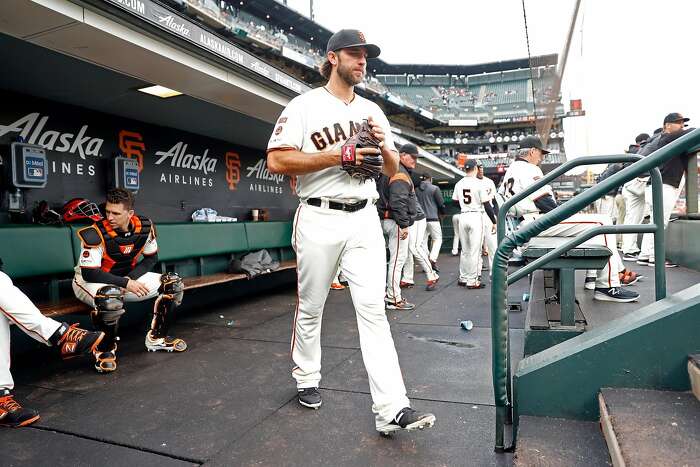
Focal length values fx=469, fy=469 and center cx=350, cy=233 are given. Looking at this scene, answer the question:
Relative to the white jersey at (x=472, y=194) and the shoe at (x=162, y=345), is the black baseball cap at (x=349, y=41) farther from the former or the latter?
the white jersey at (x=472, y=194)

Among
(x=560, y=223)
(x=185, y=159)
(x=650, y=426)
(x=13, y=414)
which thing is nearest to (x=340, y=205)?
(x=650, y=426)

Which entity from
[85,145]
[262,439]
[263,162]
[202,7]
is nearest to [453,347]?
[262,439]

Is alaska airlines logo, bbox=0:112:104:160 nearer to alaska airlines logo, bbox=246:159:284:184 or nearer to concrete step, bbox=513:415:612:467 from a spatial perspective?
alaska airlines logo, bbox=246:159:284:184

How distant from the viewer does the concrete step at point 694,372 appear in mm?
1736

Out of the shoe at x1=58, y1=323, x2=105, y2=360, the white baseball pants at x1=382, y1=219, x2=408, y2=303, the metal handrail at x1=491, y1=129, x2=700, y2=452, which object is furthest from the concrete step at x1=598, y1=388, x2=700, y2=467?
the white baseball pants at x1=382, y1=219, x2=408, y2=303

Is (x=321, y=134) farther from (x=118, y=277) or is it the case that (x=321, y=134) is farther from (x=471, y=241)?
(x=471, y=241)

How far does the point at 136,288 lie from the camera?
12.2ft

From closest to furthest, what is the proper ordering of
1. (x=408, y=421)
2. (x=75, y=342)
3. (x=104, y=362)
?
(x=408, y=421) < (x=75, y=342) < (x=104, y=362)

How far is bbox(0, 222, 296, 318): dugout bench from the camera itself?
12.0 feet

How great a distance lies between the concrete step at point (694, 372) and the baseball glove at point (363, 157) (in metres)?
1.54

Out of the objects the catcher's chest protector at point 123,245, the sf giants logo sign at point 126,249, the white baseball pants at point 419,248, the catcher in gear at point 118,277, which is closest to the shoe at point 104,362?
the catcher in gear at point 118,277

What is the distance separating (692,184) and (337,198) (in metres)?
4.61

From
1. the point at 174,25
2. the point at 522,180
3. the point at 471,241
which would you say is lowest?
the point at 471,241

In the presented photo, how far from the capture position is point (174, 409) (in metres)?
2.71
